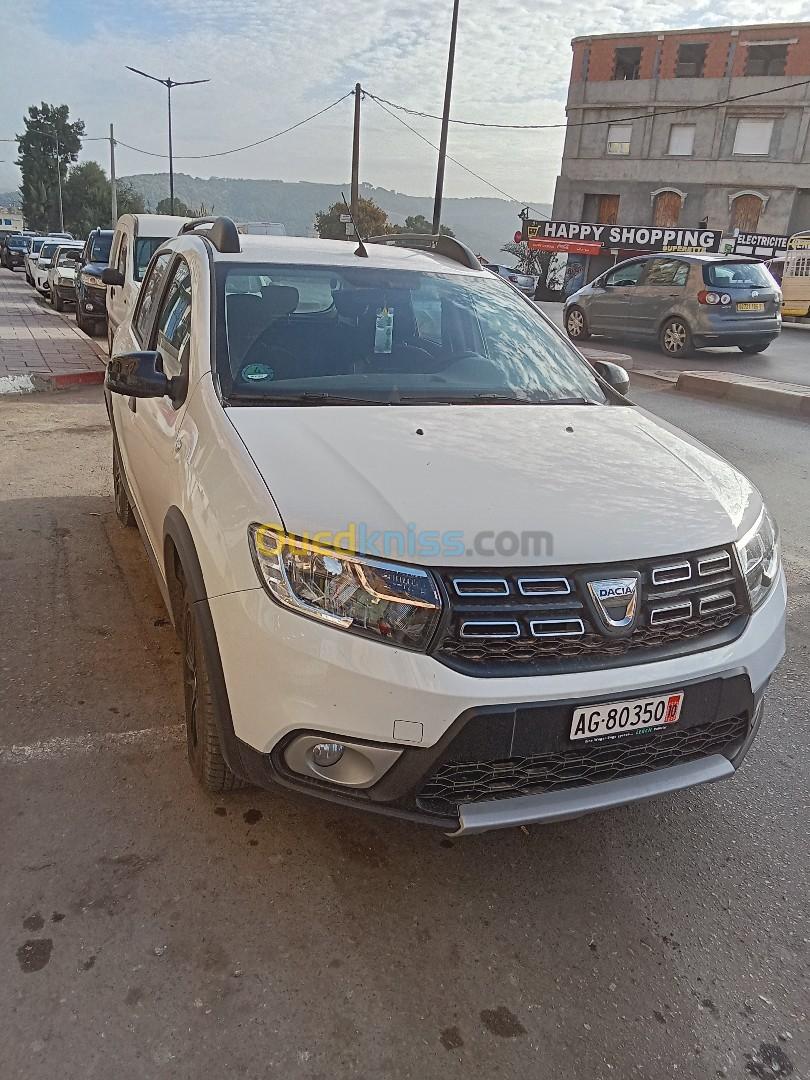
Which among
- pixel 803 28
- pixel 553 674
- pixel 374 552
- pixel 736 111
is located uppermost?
pixel 803 28

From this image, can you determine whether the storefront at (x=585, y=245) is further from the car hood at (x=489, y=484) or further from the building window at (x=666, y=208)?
the car hood at (x=489, y=484)

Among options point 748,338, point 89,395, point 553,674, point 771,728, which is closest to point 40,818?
point 553,674

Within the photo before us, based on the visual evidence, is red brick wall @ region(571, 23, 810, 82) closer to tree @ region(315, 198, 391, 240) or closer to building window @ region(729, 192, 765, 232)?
building window @ region(729, 192, 765, 232)

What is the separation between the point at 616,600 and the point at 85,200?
3656 inches

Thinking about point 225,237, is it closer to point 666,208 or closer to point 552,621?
point 552,621

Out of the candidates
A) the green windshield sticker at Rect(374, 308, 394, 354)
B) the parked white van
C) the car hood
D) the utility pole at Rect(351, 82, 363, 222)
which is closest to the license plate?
the car hood

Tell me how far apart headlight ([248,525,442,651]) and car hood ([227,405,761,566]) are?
0.04 metres

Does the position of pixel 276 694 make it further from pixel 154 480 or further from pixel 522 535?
pixel 154 480

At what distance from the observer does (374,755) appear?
2.04 metres

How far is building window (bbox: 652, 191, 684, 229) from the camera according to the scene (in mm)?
44688

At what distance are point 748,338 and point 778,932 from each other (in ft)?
42.1

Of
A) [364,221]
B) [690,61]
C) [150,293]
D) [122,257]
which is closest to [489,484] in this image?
[150,293]

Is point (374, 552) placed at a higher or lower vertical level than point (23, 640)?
higher

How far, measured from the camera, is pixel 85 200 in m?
82.5
